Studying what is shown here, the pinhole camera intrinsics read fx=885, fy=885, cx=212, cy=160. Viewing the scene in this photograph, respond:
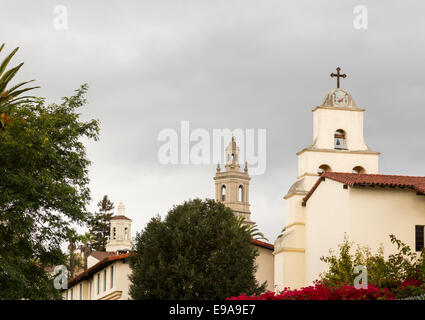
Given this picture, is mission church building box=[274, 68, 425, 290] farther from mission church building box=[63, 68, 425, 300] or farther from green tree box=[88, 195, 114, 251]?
green tree box=[88, 195, 114, 251]

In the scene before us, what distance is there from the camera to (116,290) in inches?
2616

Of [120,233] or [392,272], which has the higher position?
[120,233]

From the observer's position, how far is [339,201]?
171ft

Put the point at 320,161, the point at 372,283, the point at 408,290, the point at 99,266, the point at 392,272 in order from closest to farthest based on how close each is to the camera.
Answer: the point at 408,290 → the point at 372,283 → the point at 392,272 → the point at 320,161 → the point at 99,266

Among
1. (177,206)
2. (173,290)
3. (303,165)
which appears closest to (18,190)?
(173,290)

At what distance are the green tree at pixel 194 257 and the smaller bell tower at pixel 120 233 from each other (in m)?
97.8

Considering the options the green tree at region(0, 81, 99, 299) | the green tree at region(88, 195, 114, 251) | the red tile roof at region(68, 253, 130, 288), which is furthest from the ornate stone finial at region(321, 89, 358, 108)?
the green tree at region(88, 195, 114, 251)

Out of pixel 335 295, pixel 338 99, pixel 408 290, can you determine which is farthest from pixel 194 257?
pixel 335 295

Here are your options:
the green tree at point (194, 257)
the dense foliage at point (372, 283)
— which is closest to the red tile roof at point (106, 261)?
the green tree at point (194, 257)

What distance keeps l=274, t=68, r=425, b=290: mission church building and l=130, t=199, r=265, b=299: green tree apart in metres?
4.28

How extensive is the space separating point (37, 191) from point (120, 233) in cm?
12860

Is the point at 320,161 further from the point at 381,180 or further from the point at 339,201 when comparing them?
the point at 381,180

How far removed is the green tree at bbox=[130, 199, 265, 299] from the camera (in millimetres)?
51906

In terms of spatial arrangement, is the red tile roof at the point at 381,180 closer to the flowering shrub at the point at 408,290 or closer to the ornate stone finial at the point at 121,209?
the flowering shrub at the point at 408,290
